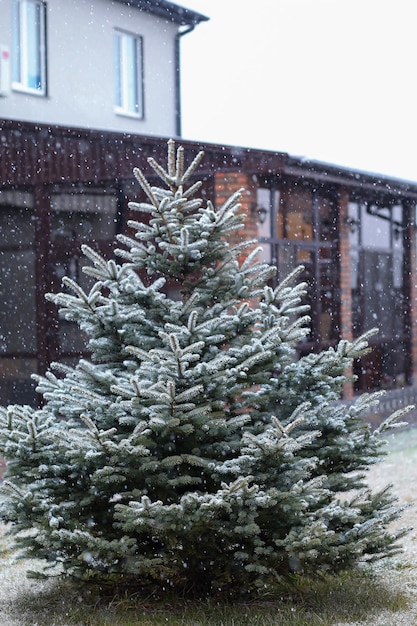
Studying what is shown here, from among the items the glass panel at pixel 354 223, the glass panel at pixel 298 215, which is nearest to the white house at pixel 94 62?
the glass panel at pixel 298 215

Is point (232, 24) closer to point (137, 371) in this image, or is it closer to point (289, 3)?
point (289, 3)

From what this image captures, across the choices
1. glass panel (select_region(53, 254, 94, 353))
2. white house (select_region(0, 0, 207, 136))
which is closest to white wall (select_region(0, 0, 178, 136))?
white house (select_region(0, 0, 207, 136))

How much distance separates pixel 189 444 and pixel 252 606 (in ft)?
3.10

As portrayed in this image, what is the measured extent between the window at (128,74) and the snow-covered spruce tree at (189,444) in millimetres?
12139

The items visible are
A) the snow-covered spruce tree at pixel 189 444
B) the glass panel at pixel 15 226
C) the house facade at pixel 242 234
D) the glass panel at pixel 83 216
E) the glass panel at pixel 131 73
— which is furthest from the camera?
the glass panel at pixel 131 73

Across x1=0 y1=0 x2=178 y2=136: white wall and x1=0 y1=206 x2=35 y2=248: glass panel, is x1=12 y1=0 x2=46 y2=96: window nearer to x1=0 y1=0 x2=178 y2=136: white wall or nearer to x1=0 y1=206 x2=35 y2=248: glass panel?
x1=0 y1=0 x2=178 y2=136: white wall

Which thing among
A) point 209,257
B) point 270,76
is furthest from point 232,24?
point 209,257

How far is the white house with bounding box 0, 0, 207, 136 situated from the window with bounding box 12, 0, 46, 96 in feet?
0.05

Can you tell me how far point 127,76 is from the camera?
16625 millimetres

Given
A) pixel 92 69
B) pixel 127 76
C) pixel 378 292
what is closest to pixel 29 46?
pixel 92 69

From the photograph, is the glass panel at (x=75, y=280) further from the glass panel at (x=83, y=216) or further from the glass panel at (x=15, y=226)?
the glass panel at (x=15, y=226)

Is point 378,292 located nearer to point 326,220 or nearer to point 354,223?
point 354,223

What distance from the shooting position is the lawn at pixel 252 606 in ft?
14.7

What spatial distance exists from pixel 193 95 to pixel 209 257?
9067 centimetres
